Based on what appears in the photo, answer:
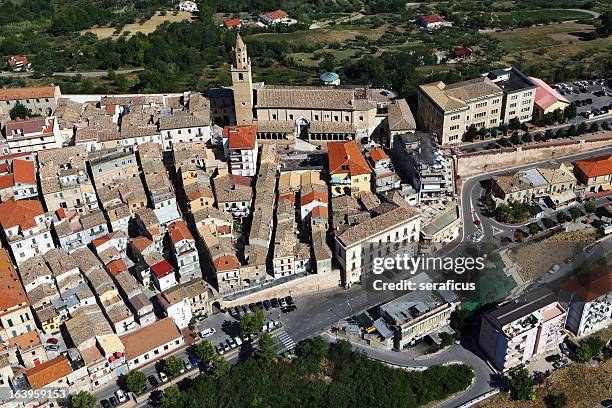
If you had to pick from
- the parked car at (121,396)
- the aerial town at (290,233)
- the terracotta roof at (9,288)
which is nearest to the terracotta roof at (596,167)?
the aerial town at (290,233)

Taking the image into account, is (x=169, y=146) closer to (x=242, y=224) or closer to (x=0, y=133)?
(x=242, y=224)

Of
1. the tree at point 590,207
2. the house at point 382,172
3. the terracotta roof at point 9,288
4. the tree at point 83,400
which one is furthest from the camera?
the tree at point 590,207

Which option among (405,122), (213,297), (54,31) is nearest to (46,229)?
(213,297)

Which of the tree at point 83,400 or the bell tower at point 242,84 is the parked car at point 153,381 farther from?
the bell tower at point 242,84

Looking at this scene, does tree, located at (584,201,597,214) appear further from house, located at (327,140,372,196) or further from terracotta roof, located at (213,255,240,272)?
terracotta roof, located at (213,255,240,272)

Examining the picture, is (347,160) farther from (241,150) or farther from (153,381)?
(153,381)

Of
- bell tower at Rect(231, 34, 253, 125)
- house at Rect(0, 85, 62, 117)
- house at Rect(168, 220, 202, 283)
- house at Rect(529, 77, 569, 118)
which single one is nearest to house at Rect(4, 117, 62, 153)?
house at Rect(0, 85, 62, 117)

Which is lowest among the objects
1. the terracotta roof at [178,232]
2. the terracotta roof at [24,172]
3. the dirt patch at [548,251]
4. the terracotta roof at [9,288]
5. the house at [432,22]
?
the dirt patch at [548,251]

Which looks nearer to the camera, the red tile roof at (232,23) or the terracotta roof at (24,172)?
the terracotta roof at (24,172)
